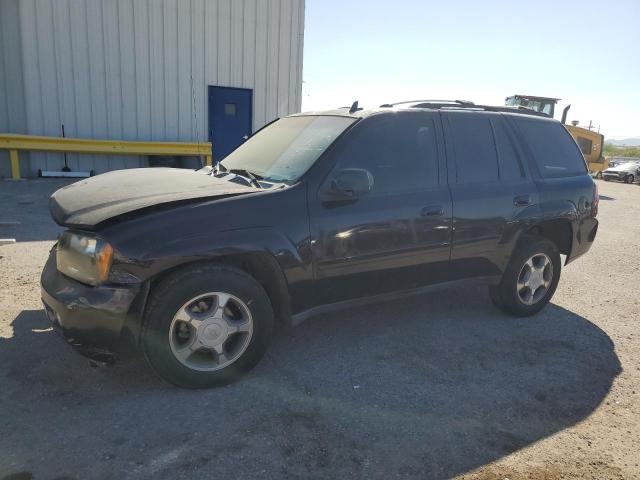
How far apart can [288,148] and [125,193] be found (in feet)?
4.15

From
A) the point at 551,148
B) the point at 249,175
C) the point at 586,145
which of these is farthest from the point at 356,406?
the point at 586,145

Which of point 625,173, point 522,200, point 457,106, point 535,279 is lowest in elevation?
point 625,173

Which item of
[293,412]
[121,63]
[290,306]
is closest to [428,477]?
[293,412]

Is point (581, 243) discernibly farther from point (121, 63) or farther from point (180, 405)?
point (121, 63)

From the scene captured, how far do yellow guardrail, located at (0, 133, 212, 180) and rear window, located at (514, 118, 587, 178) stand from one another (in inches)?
369

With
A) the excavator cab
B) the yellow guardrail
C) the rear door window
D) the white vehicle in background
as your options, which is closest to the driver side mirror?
the rear door window

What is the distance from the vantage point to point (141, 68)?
12.2 meters

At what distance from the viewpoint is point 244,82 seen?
43.7 feet

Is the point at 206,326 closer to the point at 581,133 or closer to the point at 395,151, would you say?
the point at 395,151

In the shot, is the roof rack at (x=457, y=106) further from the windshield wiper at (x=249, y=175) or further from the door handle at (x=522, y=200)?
the windshield wiper at (x=249, y=175)

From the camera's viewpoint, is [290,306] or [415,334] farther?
[415,334]

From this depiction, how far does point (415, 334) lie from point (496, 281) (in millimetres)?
921

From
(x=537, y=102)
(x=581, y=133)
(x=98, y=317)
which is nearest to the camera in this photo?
(x=98, y=317)

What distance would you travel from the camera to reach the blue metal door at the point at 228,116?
13.2 metres
